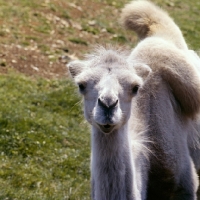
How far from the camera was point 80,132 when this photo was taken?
10617 millimetres

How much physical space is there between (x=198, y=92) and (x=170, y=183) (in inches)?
40.4

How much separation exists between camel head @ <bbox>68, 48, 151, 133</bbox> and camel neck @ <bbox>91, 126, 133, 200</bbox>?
0.16m

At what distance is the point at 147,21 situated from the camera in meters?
8.39

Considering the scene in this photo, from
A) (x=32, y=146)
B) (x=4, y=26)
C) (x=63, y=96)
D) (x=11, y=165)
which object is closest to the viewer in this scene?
(x=11, y=165)

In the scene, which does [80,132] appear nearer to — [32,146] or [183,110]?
[32,146]

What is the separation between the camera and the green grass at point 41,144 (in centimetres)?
851

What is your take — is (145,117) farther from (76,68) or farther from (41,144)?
(41,144)

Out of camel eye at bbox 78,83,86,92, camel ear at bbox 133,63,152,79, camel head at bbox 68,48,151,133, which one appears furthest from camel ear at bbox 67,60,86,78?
camel ear at bbox 133,63,152,79

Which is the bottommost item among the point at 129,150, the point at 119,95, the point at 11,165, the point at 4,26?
the point at 11,165

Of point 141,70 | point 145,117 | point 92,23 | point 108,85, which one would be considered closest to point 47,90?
point 92,23

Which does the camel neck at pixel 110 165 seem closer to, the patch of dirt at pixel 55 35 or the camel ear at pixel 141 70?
the camel ear at pixel 141 70

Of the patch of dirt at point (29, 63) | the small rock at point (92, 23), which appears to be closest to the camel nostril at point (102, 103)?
the patch of dirt at point (29, 63)

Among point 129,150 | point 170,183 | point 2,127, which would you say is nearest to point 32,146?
point 2,127

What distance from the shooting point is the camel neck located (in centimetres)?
576
